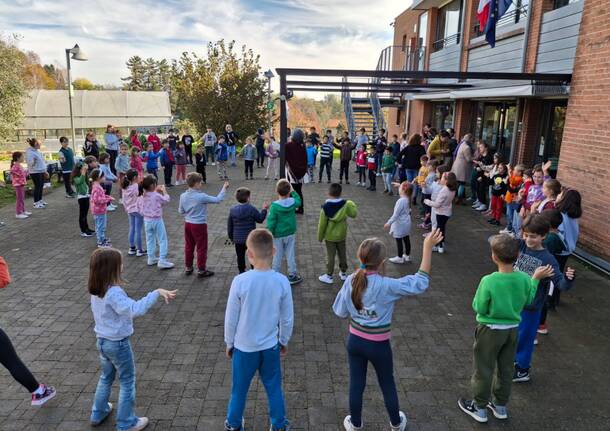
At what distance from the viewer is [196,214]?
6879 millimetres

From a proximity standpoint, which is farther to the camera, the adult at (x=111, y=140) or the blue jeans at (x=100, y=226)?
the adult at (x=111, y=140)

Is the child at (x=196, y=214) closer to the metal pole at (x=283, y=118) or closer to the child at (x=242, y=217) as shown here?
the child at (x=242, y=217)

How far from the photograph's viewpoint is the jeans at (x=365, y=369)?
338 cm

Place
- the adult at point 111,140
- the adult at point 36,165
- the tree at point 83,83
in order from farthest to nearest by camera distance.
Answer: the tree at point 83,83, the adult at point 111,140, the adult at point 36,165

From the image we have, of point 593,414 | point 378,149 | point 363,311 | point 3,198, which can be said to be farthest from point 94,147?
point 593,414

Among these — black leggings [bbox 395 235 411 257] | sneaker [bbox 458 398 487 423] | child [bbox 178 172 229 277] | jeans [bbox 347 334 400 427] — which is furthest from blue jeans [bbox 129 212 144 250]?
sneaker [bbox 458 398 487 423]

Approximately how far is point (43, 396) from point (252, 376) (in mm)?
2104

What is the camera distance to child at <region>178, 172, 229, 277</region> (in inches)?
268

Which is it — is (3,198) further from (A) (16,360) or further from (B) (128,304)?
(B) (128,304)

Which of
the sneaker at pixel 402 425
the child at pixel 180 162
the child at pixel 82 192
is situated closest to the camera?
the sneaker at pixel 402 425

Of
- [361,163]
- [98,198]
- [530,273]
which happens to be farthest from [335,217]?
[361,163]

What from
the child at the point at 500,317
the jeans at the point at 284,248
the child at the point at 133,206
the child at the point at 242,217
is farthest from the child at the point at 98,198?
the child at the point at 500,317

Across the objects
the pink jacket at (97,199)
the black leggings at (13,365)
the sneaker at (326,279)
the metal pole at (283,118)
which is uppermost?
the metal pole at (283,118)

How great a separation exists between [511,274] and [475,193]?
9.64 meters
